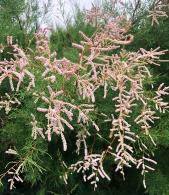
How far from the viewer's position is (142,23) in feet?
Result: 15.7

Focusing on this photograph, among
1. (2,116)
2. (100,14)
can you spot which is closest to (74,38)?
(100,14)

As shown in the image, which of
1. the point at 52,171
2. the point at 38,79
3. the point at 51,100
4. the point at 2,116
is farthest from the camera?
the point at 2,116

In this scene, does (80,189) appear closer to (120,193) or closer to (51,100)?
(120,193)

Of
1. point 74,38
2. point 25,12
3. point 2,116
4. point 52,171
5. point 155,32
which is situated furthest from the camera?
point 25,12

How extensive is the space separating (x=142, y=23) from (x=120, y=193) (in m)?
1.56

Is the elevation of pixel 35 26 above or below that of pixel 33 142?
above

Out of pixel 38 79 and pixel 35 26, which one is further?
pixel 35 26

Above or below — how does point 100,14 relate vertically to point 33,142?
above

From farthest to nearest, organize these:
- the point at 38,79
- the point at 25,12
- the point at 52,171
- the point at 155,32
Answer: the point at 25,12
the point at 155,32
the point at 52,171
the point at 38,79

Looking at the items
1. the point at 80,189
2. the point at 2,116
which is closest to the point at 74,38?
the point at 2,116

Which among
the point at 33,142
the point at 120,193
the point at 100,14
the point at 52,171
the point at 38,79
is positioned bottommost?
the point at 120,193

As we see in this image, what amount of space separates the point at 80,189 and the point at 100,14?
1.54 meters

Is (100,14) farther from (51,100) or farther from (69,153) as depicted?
(51,100)

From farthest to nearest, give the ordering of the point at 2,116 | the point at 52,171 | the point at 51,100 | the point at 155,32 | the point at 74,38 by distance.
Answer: the point at 74,38
the point at 155,32
the point at 2,116
the point at 52,171
the point at 51,100
